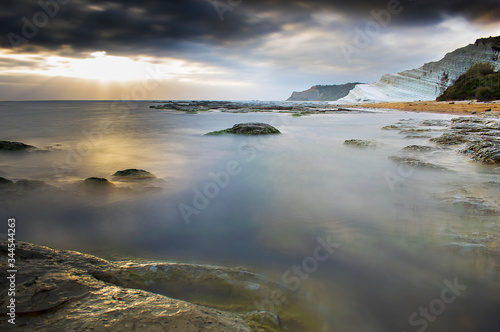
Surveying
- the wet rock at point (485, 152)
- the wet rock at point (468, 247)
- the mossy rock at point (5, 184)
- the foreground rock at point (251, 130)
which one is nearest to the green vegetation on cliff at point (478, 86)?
the wet rock at point (485, 152)

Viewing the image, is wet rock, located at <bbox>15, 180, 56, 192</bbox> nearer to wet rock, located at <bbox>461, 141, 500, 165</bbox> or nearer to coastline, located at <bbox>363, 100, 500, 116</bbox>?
wet rock, located at <bbox>461, 141, 500, 165</bbox>

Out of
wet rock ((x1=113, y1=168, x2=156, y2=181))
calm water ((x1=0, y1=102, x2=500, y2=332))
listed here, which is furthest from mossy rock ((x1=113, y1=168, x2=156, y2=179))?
calm water ((x1=0, y1=102, x2=500, y2=332))

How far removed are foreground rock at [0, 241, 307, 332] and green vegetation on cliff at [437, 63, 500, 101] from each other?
148 ft

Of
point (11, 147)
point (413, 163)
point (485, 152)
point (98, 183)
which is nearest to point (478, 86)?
point (485, 152)

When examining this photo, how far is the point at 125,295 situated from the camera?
1520 mm

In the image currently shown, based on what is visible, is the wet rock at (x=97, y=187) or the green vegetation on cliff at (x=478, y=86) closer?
the wet rock at (x=97, y=187)

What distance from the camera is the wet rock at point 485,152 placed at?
5.34 meters

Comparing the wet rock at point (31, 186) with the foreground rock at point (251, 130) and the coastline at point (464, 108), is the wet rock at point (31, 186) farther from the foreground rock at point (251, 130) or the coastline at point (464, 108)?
the coastline at point (464, 108)

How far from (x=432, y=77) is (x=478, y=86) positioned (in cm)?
4729

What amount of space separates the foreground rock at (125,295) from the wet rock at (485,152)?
6224mm

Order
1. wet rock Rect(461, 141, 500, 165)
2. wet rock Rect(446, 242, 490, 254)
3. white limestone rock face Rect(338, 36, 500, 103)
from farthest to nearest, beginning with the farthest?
white limestone rock face Rect(338, 36, 500, 103) < wet rock Rect(461, 141, 500, 165) < wet rock Rect(446, 242, 490, 254)

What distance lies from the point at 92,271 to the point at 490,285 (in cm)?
314

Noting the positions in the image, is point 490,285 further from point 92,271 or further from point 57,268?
point 57,268

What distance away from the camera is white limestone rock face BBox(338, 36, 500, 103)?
65.7m
